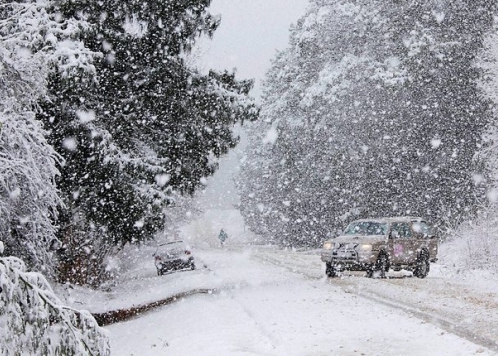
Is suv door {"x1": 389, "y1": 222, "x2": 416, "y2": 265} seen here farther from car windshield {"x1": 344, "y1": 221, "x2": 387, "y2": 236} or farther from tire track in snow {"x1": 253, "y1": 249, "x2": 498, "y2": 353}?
tire track in snow {"x1": 253, "y1": 249, "x2": 498, "y2": 353}

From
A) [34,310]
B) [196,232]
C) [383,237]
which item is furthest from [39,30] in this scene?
[196,232]

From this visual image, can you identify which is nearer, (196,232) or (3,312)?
(3,312)

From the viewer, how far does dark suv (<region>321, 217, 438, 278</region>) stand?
18.2 metres

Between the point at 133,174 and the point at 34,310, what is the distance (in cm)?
1201

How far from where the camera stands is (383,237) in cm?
1866

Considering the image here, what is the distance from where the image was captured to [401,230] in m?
19.4

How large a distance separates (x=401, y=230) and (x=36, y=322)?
53.4 ft

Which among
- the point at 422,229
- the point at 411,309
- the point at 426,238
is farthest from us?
the point at 422,229

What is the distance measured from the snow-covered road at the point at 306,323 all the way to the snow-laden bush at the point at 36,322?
4.17m

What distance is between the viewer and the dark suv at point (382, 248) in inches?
716

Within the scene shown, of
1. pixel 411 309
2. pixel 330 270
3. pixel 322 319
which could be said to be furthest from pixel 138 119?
pixel 411 309

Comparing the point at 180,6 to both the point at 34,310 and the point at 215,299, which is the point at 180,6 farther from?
the point at 34,310

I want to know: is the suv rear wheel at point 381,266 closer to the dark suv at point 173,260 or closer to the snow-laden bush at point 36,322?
the dark suv at point 173,260

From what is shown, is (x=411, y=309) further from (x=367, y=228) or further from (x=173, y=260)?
(x=173, y=260)
